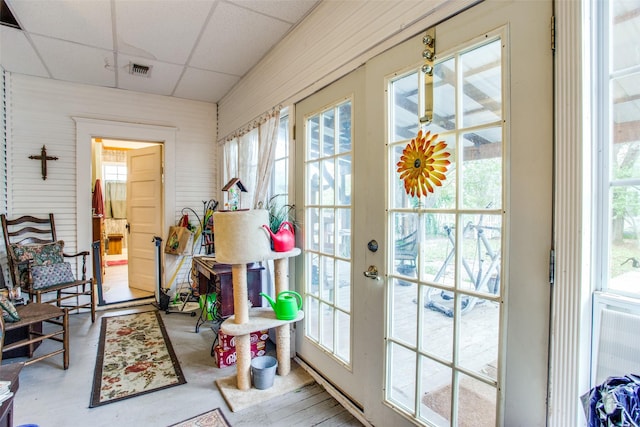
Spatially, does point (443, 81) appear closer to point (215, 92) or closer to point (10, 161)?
point (215, 92)

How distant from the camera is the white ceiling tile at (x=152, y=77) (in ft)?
10.5

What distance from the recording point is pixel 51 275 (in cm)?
325

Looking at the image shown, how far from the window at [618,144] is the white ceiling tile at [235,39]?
2.19 meters

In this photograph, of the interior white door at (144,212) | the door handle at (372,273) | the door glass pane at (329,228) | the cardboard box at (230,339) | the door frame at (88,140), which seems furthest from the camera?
the interior white door at (144,212)

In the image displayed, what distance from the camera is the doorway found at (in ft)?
14.5

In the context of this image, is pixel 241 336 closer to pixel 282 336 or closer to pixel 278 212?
pixel 282 336

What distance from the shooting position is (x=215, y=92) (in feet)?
13.4

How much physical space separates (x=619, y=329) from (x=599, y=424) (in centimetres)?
35

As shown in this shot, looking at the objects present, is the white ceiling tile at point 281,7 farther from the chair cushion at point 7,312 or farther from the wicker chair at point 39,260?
the wicker chair at point 39,260

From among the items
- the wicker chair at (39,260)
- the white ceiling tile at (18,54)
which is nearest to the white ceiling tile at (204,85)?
the white ceiling tile at (18,54)

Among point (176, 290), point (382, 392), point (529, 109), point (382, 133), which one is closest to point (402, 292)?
point (382, 392)

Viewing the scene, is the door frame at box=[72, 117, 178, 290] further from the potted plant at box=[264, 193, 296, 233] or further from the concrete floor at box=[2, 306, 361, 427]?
the potted plant at box=[264, 193, 296, 233]

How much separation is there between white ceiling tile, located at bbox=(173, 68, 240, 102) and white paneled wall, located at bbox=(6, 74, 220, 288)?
0.88 feet

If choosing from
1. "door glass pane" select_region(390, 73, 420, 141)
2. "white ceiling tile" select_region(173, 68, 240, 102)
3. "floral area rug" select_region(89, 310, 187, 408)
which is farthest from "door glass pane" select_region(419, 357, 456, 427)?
"white ceiling tile" select_region(173, 68, 240, 102)
